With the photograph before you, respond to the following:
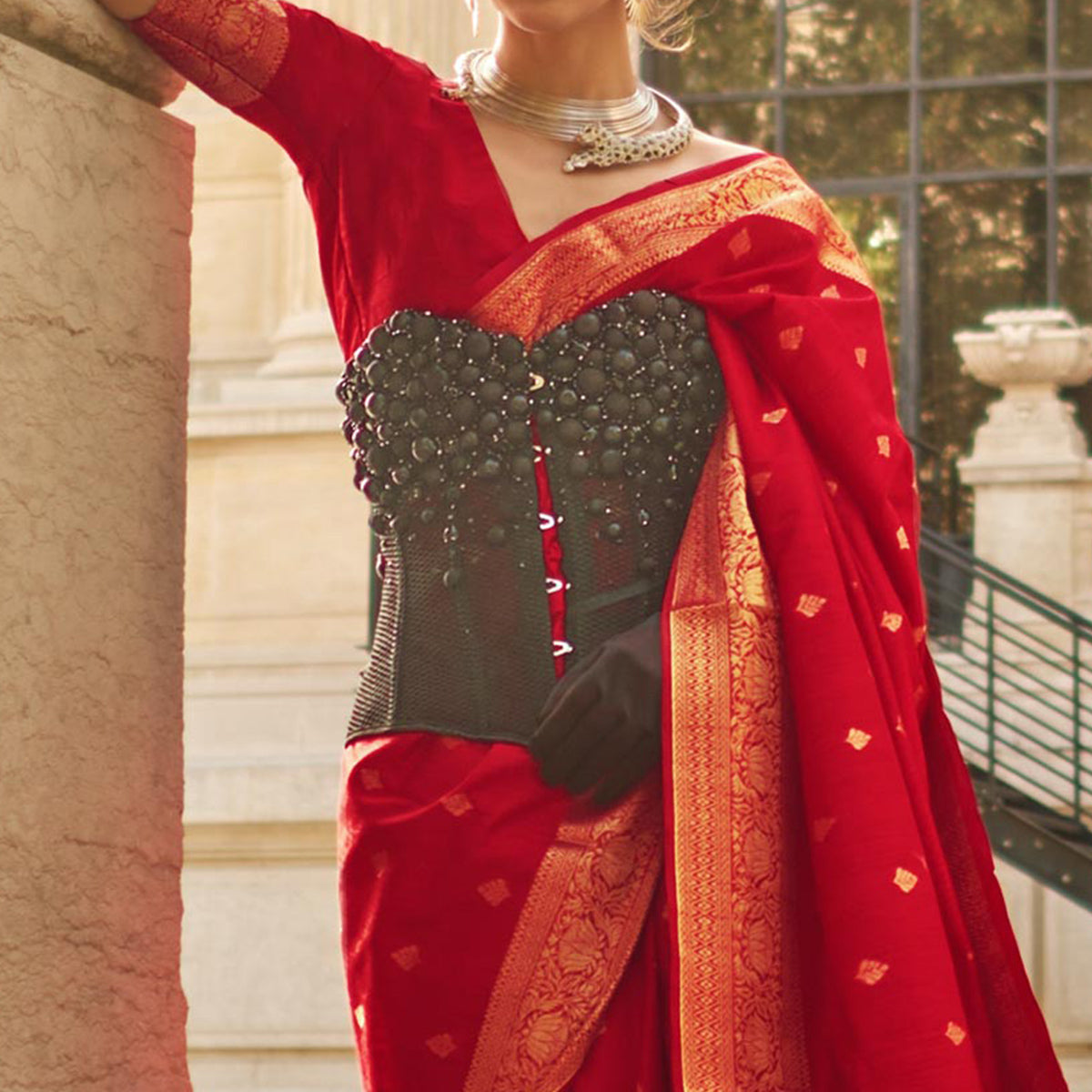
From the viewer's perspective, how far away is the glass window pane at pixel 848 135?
945 cm

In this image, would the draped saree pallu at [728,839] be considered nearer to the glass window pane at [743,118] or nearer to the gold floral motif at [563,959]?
the gold floral motif at [563,959]

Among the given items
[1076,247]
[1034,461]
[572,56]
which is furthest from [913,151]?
[572,56]

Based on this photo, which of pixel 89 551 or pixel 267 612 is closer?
pixel 89 551

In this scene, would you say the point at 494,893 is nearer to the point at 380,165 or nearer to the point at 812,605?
the point at 812,605

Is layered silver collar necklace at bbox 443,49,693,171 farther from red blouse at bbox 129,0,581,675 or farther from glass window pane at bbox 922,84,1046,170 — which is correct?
glass window pane at bbox 922,84,1046,170

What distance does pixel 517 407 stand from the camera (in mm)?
2381

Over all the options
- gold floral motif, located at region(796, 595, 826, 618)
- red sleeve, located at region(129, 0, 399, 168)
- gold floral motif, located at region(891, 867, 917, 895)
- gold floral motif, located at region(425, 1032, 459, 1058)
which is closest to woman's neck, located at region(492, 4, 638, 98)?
red sleeve, located at region(129, 0, 399, 168)

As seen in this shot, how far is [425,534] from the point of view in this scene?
7.91ft

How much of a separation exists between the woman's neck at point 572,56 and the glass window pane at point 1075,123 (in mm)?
7052

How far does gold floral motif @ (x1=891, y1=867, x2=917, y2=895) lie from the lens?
2.30m

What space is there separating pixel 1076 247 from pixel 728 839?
7.30 m

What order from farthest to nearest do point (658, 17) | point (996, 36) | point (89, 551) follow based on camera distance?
1. point (996, 36)
2. point (658, 17)
3. point (89, 551)

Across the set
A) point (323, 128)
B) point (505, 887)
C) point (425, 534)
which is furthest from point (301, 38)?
point (505, 887)

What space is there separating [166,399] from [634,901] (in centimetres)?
66
